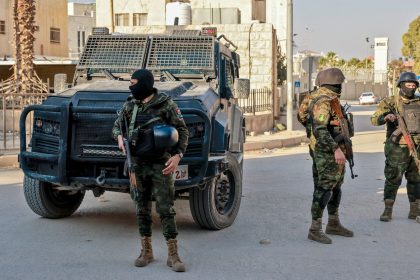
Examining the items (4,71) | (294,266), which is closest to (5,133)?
(294,266)

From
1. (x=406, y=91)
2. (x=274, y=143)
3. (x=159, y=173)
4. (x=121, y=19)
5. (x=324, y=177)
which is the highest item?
(x=121, y=19)

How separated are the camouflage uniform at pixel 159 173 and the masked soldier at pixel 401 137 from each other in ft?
10.4

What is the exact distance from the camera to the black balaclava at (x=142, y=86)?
17.8 feet

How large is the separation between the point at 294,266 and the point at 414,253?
128cm

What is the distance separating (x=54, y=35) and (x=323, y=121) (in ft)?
139

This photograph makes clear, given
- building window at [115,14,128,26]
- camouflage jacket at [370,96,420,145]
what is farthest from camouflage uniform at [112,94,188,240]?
building window at [115,14,128,26]

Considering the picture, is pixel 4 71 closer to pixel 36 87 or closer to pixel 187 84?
pixel 36 87

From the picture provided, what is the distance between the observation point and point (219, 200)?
7.32 meters

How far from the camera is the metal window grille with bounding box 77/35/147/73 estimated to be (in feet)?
26.9

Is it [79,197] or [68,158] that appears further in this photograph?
[79,197]

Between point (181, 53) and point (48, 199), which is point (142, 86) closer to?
point (48, 199)

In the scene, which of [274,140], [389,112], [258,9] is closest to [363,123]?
[258,9]

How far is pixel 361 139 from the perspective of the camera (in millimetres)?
21938

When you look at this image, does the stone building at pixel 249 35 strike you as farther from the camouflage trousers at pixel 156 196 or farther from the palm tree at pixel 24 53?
the camouflage trousers at pixel 156 196
